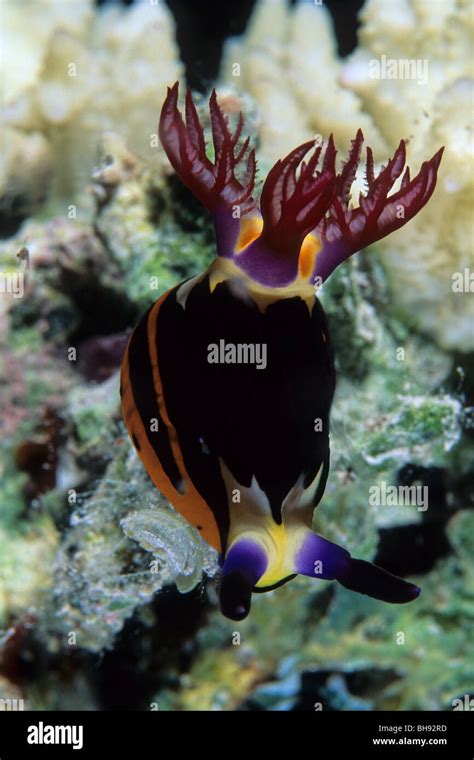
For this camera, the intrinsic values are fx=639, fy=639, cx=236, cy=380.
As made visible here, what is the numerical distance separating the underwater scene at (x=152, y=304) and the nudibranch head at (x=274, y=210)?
0.43m

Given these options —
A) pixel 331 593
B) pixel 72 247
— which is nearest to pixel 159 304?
pixel 72 247

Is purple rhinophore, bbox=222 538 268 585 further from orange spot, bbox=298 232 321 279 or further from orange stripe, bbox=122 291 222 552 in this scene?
orange spot, bbox=298 232 321 279

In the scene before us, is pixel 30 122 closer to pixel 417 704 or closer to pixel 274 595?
pixel 274 595

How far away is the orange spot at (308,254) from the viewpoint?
1.54m

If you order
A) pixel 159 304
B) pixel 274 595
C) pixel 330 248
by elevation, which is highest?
pixel 330 248

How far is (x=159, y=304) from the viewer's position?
1.61m

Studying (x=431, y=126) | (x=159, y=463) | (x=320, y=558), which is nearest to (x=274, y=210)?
(x=159, y=463)

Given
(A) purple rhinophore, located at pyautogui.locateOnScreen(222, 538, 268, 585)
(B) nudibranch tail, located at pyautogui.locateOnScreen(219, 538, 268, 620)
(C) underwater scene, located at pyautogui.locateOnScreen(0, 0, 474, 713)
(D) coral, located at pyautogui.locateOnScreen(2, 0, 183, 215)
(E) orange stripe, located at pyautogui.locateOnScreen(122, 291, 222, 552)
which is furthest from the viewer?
(D) coral, located at pyautogui.locateOnScreen(2, 0, 183, 215)

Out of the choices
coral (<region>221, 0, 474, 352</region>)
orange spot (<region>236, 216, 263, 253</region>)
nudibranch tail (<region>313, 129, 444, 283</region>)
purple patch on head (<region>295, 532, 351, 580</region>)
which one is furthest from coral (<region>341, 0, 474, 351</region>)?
purple patch on head (<region>295, 532, 351, 580</region>)

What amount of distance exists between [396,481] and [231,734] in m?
1.37

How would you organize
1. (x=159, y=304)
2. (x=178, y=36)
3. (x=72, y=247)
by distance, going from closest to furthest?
(x=159, y=304) → (x=72, y=247) → (x=178, y=36)

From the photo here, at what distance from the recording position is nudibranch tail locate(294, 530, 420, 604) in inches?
52.9

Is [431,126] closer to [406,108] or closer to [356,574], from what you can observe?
[406,108]

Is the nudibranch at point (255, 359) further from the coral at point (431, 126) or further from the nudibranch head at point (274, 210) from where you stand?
the coral at point (431, 126)
